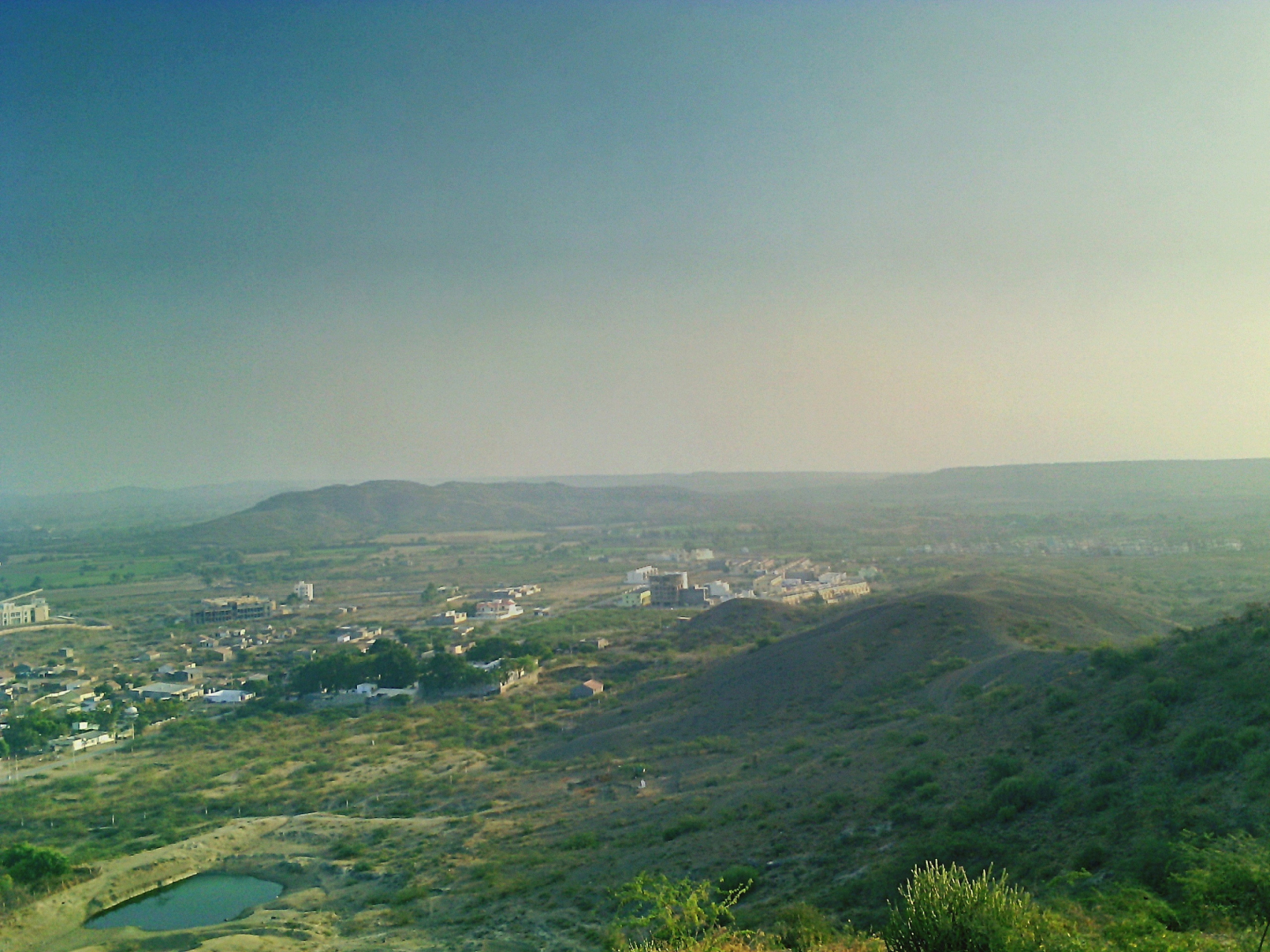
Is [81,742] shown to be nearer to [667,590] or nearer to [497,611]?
[497,611]

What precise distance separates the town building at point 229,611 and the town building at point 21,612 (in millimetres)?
10313

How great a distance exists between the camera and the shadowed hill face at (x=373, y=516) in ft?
459

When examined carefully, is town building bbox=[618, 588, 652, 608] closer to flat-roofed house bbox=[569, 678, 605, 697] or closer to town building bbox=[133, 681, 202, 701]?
flat-roofed house bbox=[569, 678, 605, 697]

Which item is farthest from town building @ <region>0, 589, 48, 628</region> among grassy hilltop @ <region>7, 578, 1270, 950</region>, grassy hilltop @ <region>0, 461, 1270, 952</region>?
grassy hilltop @ <region>7, 578, 1270, 950</region>

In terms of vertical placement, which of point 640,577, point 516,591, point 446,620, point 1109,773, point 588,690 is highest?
point 1109,773

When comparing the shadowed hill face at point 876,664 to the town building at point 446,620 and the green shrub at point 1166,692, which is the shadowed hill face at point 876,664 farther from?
the town building at point 446,620

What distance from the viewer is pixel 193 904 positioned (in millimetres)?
18469

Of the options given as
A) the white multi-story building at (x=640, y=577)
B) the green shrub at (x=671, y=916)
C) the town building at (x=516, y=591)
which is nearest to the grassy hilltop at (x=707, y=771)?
the green shrub at (x=671, y=916)

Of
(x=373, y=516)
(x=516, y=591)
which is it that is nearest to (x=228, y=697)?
(x=516, y=591)

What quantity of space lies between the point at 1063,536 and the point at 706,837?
9653cm

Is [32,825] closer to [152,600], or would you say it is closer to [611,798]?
[611,798]

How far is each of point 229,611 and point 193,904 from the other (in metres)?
54.5

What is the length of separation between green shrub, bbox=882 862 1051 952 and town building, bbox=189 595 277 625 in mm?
67825

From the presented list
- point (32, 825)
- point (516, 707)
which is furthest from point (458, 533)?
point (32, 825)
